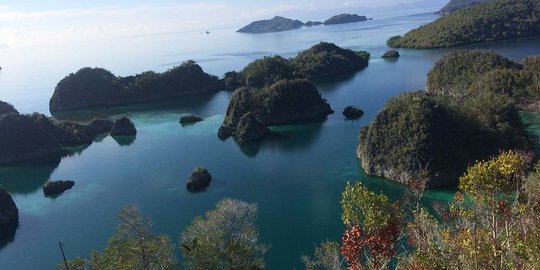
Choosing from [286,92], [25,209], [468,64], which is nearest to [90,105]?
[286,92]

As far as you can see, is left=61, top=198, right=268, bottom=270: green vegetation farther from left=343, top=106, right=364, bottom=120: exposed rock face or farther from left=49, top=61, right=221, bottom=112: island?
left=49, top=61, right=221, bottom=112: island

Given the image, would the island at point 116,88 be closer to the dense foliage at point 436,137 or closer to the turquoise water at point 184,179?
the turquoise water at point 184,179

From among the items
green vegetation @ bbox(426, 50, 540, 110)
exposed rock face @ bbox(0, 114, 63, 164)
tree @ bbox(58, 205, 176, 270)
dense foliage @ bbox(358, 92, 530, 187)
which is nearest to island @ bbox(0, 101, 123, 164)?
exposed rock face @ bbox(0, 114, 63, 164)

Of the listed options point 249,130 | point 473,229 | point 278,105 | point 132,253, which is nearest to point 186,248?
point 132,253

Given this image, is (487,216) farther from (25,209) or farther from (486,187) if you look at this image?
(25,209)

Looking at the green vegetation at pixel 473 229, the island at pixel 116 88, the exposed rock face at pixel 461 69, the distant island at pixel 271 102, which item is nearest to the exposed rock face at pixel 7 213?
the distant island at pixel 271 102

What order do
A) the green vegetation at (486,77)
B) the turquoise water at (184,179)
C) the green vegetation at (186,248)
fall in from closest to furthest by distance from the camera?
1. the green vegetation at (186,248)
2. the turquoise water at (184,179)
3. the green vegetation at (486,77)
